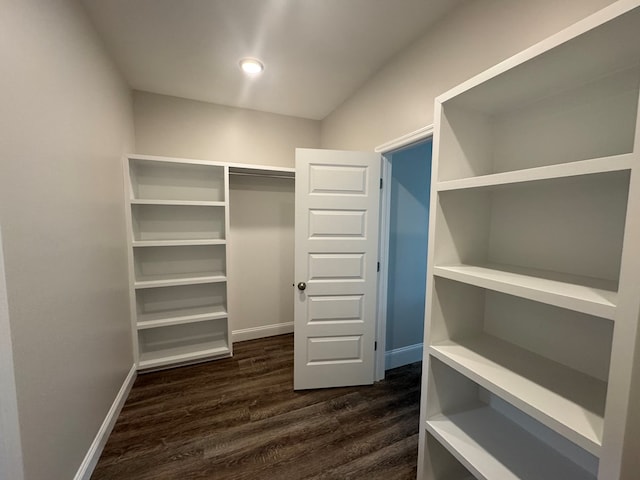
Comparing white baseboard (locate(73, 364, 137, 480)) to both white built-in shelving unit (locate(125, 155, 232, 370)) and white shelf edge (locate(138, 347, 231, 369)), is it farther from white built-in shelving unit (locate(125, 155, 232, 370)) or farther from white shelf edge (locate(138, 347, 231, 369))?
white built-in shelving unit (locate(125, 155, 232, 370))

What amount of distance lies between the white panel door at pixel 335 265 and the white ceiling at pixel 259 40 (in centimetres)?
71

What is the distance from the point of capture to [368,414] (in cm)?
197

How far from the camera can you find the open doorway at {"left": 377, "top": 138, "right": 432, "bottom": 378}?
101 inches

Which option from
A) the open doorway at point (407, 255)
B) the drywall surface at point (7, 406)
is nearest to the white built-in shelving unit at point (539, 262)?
the open doorway at point (407, 255)

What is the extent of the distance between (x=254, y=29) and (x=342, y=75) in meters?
0.82

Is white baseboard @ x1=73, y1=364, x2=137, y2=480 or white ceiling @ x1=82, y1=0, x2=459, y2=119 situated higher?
white ceiling @ x1=82, y1=0, x2=459, y2=119

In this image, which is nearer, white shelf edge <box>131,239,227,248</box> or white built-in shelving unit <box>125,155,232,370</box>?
white shelf edge <box>131,239,227,248</box>

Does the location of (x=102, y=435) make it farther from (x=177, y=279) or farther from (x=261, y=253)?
(x=261, y=253)

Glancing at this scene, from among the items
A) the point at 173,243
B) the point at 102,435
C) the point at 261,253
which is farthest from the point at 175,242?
the point at 102,435

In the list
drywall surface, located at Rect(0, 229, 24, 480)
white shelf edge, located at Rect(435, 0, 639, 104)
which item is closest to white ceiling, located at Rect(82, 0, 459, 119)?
white shelf edge, located at Rect(435, 0, 639, 104)

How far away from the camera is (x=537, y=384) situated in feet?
3.12

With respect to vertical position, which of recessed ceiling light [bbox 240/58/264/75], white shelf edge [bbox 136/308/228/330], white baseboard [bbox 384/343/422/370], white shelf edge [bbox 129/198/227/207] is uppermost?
recessed ceiling light [bbox 240/58/264/75]

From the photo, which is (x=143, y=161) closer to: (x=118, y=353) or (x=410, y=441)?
(x=118, y=353)

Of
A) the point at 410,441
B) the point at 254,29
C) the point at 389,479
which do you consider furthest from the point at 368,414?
the point at 254,29
